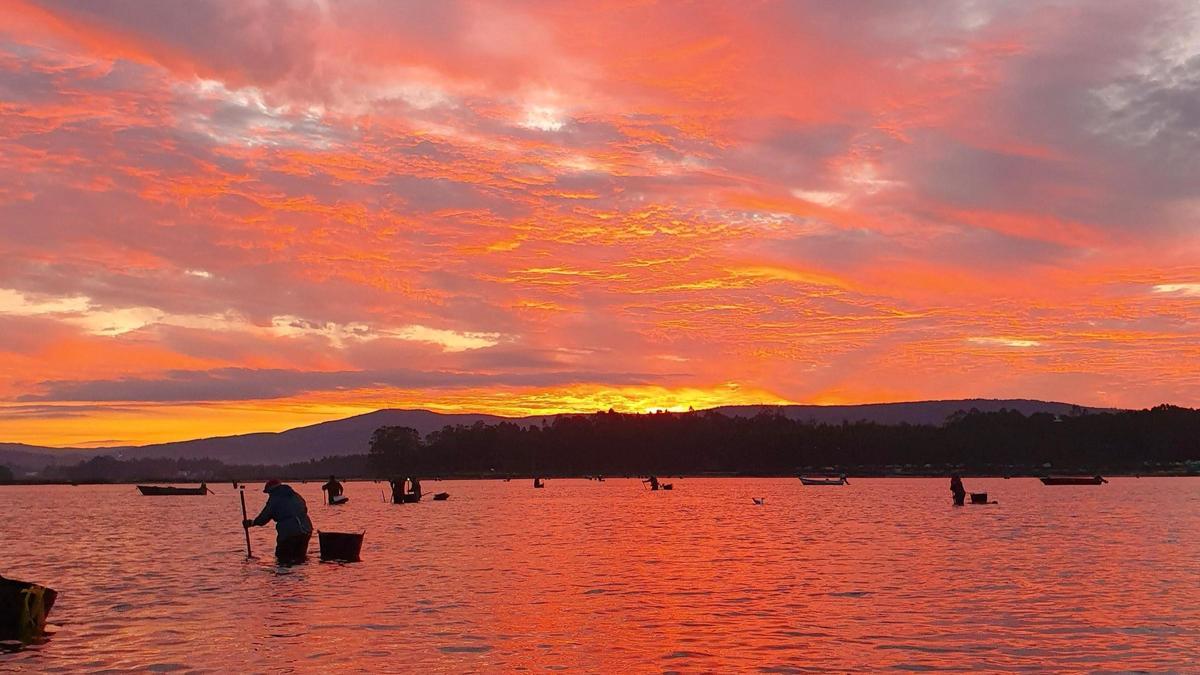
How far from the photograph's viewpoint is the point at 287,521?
42.9m

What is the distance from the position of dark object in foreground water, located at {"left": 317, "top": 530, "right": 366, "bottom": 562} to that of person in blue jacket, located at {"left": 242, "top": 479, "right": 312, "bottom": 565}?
1.00 metres

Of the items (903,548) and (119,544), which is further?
(119,544)

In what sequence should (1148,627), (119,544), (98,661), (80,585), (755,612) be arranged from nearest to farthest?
(98,661), (1148,627), (755,612), (80,585), (119,544)

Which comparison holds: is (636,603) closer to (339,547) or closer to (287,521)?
(287,521)

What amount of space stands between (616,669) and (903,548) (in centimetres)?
3421

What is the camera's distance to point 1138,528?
70.4 meters

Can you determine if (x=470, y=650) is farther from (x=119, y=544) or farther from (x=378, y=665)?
(x=119, y=544)

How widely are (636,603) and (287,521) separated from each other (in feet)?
55.6

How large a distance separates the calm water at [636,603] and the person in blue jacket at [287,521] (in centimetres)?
116

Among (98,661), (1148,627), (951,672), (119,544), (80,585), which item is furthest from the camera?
(119,544)

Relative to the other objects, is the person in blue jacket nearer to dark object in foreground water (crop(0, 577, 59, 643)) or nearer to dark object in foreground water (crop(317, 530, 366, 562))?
dark object in foreground water (crop(317, 530, 366, 562))

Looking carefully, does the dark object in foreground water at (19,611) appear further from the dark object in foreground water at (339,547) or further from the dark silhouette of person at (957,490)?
the dark silhouette of person at (957,490)

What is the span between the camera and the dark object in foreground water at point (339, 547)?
45.3m

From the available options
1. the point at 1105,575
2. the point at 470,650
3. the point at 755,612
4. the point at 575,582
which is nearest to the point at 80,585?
the point at 575,582
